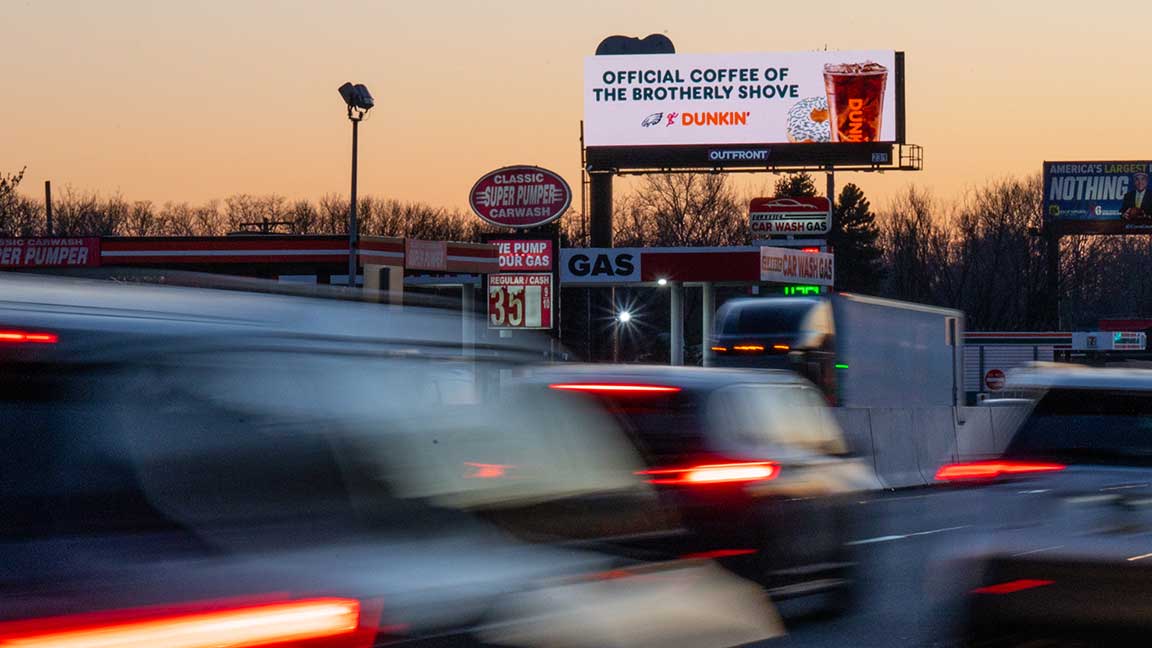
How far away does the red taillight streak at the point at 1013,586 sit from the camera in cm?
727

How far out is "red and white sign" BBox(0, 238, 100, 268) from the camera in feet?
174

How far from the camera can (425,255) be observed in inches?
2019

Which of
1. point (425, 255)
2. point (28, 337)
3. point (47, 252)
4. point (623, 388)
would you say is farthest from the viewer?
point (47, 252)

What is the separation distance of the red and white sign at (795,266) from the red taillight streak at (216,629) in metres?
45.4

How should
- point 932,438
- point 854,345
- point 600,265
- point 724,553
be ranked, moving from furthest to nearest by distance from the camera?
point 600,265
point 854,345
point 932,438
point 724,553

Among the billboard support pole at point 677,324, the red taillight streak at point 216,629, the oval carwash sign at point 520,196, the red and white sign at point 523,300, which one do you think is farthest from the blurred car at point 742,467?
the billboard support pole at point 677,324

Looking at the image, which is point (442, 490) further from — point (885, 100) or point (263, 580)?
point (885, 100)

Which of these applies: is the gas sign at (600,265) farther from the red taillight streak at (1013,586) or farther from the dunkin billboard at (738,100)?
the red taillight streak at (1013,586)

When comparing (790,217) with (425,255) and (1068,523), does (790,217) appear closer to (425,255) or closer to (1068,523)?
(425,255)

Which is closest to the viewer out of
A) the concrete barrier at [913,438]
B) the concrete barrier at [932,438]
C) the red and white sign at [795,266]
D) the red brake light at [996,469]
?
the red brake light at [996,469]

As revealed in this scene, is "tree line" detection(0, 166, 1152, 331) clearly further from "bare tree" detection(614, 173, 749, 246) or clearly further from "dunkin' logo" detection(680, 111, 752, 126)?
"dunkin' logo" detection(680, 111, 752, 126)

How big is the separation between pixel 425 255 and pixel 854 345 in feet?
78.0

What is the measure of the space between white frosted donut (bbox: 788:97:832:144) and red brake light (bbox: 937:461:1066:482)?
5181cm

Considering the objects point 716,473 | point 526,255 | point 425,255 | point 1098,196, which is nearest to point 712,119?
point 425,255
